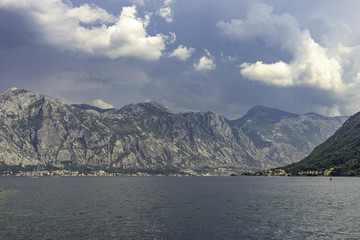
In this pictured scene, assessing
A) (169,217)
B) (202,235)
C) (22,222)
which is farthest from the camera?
(169,217)

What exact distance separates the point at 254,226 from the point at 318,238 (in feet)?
54.0

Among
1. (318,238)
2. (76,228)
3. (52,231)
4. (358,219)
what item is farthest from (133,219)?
(358,219)

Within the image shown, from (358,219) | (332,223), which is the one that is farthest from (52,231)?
(358,219)

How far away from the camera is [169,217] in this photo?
3501 inches

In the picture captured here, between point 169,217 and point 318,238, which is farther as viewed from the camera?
point 169,217

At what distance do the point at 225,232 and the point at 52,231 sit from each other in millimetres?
39516

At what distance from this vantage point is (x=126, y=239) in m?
61.2

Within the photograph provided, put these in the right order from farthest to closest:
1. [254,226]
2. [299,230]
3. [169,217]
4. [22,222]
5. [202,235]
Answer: [169,217], [22,222], [254,226], [299,230], [202,235]

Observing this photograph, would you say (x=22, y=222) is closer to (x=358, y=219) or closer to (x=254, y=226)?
(x=254, y=226)

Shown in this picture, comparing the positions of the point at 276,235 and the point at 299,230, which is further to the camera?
the point at 299,230

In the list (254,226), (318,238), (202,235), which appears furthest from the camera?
(254,226)

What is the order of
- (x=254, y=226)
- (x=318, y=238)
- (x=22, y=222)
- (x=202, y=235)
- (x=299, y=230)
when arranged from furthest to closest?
(x=22, y=222)
(x=254, y=226)
(x=299, y=230)
(x=202, y=235)
(x=318, y=238)

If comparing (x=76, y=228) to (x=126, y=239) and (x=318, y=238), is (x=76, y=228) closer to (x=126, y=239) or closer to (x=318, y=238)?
(x=126, y=239)

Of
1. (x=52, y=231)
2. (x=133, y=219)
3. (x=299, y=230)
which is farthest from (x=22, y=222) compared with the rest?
(x=299, y=230)
